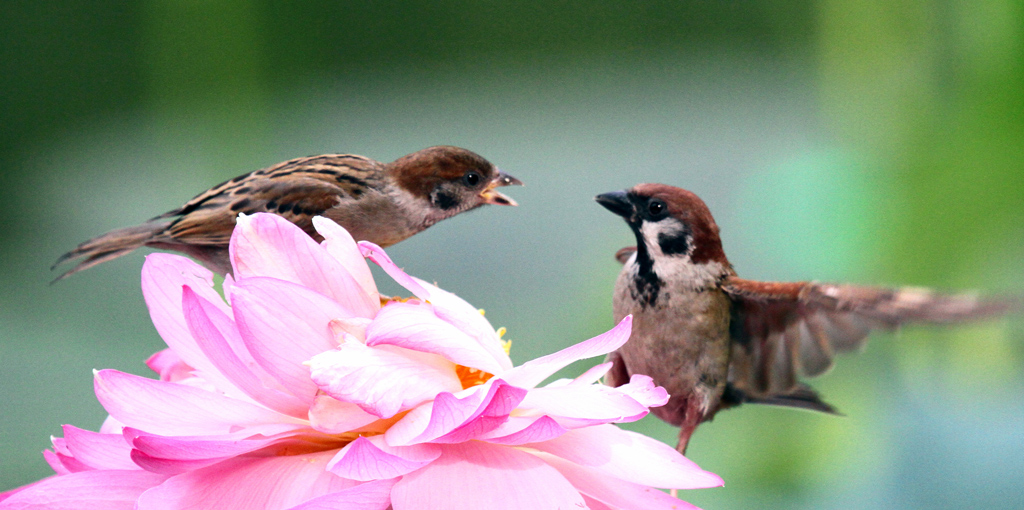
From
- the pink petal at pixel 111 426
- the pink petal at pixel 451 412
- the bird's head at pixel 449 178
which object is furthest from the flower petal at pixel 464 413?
the bird's head at pixel 449 178

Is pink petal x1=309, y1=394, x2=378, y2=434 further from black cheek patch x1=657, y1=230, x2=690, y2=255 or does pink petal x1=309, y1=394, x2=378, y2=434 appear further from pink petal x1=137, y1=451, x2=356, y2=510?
black cheek patch x1=657, y1=230, x2=690, y2=255

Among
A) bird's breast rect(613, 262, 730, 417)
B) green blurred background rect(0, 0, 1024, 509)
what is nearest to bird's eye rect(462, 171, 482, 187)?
bird's breast rect(613, 262, 730, 417)

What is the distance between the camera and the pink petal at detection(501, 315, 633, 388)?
7.1 inches

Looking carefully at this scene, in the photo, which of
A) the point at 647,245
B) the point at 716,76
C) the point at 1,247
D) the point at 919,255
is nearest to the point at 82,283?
the point at 1,247

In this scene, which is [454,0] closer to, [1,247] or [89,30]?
[89,30]

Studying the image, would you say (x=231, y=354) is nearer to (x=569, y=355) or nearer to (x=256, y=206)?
(x=569, y=355)

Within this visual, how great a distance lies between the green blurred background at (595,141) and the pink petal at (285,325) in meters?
1.04

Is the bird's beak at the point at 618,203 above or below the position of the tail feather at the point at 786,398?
above

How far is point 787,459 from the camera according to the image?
1440 millimetres

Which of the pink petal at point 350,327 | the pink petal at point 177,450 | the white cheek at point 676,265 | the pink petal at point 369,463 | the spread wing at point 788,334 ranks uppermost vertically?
the white cheek at point 676,265

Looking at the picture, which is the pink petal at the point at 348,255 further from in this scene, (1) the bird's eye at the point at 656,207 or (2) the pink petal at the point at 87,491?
(1) the bird's eye at the point at 656,207

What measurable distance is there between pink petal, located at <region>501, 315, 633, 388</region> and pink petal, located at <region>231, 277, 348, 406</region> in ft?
0.14

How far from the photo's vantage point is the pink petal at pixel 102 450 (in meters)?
0.19

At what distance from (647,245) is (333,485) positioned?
11.5 inches
